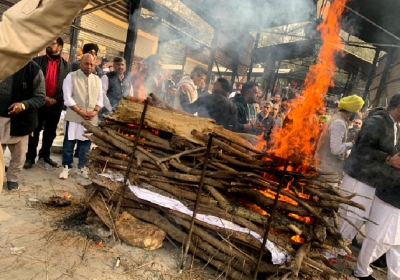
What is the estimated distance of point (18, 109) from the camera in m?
4.23

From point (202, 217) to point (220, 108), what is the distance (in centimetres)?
279

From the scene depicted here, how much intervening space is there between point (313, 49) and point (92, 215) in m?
14.6

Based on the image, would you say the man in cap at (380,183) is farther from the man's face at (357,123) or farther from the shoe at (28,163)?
the shoe at (28,163)

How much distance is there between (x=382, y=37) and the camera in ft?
34.0

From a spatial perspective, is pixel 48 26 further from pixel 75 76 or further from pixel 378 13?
pixel 378 13

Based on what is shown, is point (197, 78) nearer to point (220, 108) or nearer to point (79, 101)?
point (220, 108)

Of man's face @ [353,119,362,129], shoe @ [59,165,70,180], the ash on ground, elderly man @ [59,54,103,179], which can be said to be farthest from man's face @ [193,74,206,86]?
man's face @ [353,119,362,129]

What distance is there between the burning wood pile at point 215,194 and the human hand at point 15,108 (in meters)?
1.25

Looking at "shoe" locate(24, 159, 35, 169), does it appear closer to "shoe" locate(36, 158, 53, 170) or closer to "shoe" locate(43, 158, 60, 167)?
"shoe" locate(36, 158, 53, 170)

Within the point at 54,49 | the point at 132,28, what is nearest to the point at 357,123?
the point at 132,28

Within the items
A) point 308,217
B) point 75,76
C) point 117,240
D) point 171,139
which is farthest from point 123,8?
point 308,217

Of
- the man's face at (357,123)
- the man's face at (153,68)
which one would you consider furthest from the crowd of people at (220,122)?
the man's face at (153,68)

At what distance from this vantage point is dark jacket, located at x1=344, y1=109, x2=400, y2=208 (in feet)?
13.6

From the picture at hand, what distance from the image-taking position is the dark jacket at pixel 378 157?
4.15m
